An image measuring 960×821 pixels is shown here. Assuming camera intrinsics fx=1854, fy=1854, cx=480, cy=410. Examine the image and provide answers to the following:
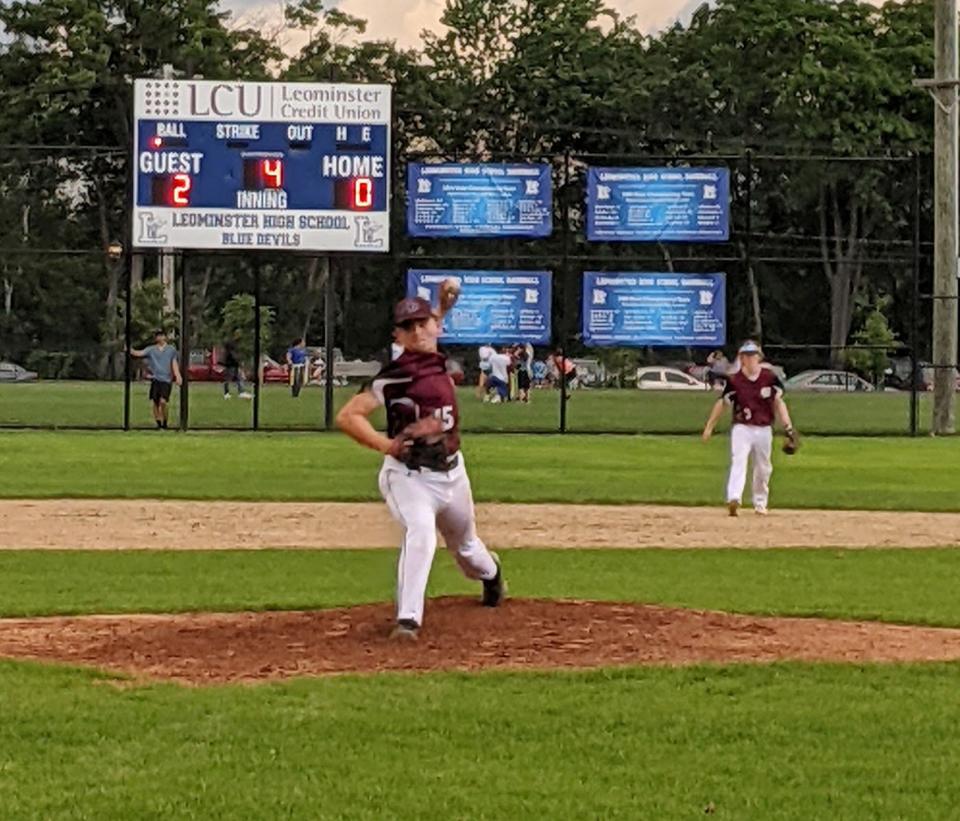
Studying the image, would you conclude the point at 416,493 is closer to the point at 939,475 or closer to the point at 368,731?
the point at 368,731

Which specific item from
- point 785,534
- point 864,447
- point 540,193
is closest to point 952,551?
point 785,534

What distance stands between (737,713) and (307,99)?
24142 mm

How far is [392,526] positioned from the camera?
17.0m

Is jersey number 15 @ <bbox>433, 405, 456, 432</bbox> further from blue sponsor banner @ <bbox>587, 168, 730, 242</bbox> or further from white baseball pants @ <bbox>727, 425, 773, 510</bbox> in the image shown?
blue sponsor banner @ <bbox>587, 168, 730, 242</bbox>

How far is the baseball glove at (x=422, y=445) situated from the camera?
9062 millimetres

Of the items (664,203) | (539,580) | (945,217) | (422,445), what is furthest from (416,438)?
(945,217)

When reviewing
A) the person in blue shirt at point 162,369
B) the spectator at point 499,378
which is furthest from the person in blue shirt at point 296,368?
the person in blue shirt at point 162,369

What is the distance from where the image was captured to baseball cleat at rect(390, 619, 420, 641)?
9.23 m

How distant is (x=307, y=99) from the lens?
3048 centimetres

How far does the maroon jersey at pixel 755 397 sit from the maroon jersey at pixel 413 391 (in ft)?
30.2

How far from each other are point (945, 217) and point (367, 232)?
1040 cm

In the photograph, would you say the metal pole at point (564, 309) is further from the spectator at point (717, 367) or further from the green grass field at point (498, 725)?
the green grass field at point (498, 725)

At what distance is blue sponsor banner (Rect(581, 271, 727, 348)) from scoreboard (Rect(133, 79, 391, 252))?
4.01m

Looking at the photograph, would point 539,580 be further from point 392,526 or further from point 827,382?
point 827,382
